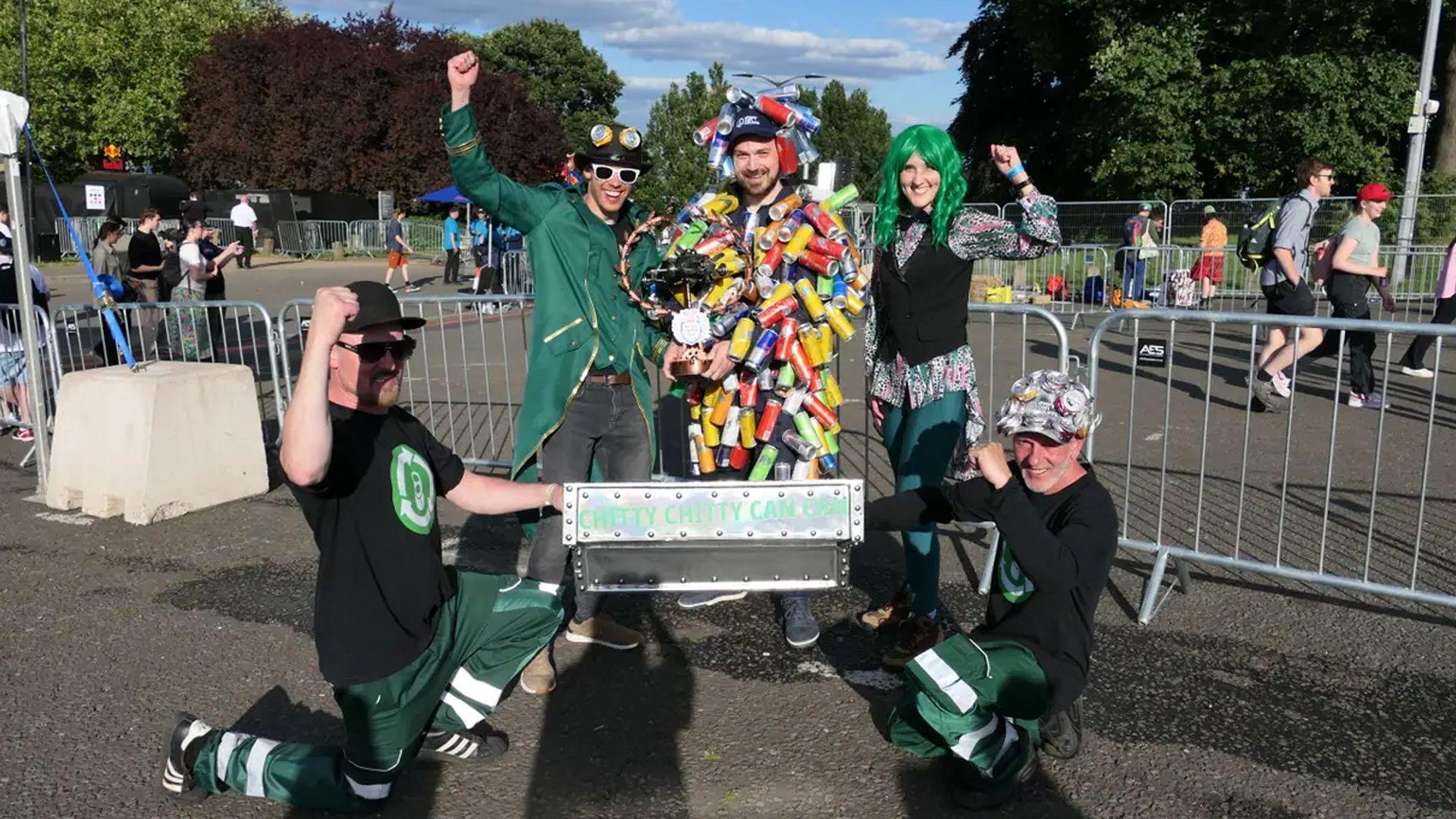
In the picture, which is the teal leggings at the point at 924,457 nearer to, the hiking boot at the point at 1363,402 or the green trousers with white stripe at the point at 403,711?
the green trousers with white stripe at the point at 403,711

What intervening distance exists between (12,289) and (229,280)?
56.6ft

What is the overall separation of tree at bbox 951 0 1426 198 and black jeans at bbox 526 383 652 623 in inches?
1007

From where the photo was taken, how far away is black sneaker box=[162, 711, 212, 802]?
315cm

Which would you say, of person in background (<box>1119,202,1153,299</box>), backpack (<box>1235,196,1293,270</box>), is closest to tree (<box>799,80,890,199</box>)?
person in background (<box>1119,202,1153,299</box>)

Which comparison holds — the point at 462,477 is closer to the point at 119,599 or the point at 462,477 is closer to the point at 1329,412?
the point at 119,599

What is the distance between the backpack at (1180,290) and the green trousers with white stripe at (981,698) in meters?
13.9

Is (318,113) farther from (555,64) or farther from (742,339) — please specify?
(742,339)

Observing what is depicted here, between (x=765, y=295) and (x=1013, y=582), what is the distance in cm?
134

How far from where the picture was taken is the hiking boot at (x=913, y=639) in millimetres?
4023

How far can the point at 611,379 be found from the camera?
403 cm

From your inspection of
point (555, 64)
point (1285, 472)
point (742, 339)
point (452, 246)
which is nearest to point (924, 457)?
point (742, 339)

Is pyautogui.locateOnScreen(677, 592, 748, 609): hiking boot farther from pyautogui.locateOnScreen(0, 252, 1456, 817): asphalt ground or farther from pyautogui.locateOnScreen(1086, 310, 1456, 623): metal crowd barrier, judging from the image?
pyautogui.locateOnScreen(1086, 310, 1456, 623): metal crowd barrier

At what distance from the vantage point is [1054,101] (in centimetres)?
3700

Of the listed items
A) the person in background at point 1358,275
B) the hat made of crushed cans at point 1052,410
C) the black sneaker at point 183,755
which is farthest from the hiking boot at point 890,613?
the person in background at point 1358,275
